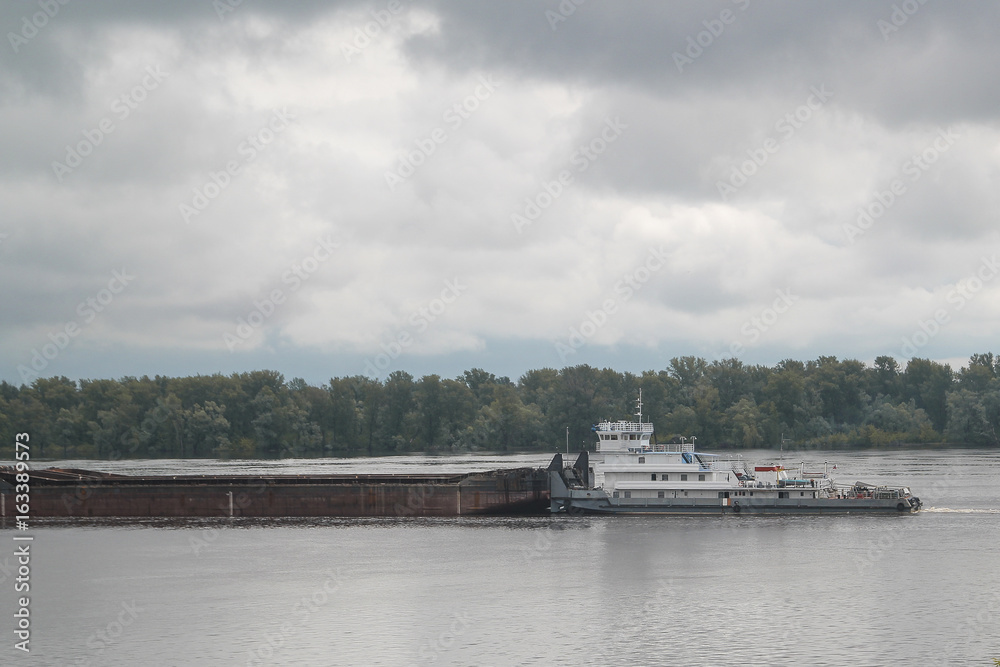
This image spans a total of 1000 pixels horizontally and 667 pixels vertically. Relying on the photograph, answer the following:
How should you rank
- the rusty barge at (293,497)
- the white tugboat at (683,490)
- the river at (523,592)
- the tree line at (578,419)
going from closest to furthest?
the river at (523,592)
the white tugboat at (683,490)
the rusty barge at (293,497)
the tree line at (578,419)

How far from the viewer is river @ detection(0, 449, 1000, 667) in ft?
118

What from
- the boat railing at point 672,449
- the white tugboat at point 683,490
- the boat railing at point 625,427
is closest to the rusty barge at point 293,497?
the white tugboat at point 683,490

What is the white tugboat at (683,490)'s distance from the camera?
67875 millimetres

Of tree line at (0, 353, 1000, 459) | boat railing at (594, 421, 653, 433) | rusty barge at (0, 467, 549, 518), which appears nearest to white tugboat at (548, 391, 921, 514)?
boat railing at (594, 421, 653, 433)

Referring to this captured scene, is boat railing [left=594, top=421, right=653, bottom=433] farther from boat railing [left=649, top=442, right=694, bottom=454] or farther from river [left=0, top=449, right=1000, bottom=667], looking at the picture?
river [left=0, top=449, right=1000, bottom=667]

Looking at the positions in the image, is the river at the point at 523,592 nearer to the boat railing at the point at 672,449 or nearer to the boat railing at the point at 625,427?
the boat railing at the point at 672,449

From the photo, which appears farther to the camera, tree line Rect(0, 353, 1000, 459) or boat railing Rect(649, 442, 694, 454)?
tree line Rect(0, 353, 1000, 459)

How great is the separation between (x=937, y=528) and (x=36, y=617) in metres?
51.4

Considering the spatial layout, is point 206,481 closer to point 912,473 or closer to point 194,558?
point 194,558

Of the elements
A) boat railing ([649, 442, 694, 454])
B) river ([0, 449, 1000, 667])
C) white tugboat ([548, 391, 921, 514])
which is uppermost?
boat railing ([649, 442, 694, 454])

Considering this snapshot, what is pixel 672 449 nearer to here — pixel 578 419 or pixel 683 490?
pixel 683 490

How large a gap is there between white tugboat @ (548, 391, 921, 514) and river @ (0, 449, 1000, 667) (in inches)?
45.6

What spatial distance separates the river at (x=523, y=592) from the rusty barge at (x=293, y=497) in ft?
11.6


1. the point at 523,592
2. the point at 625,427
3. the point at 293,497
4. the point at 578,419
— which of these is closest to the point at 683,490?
the point at 625,427
